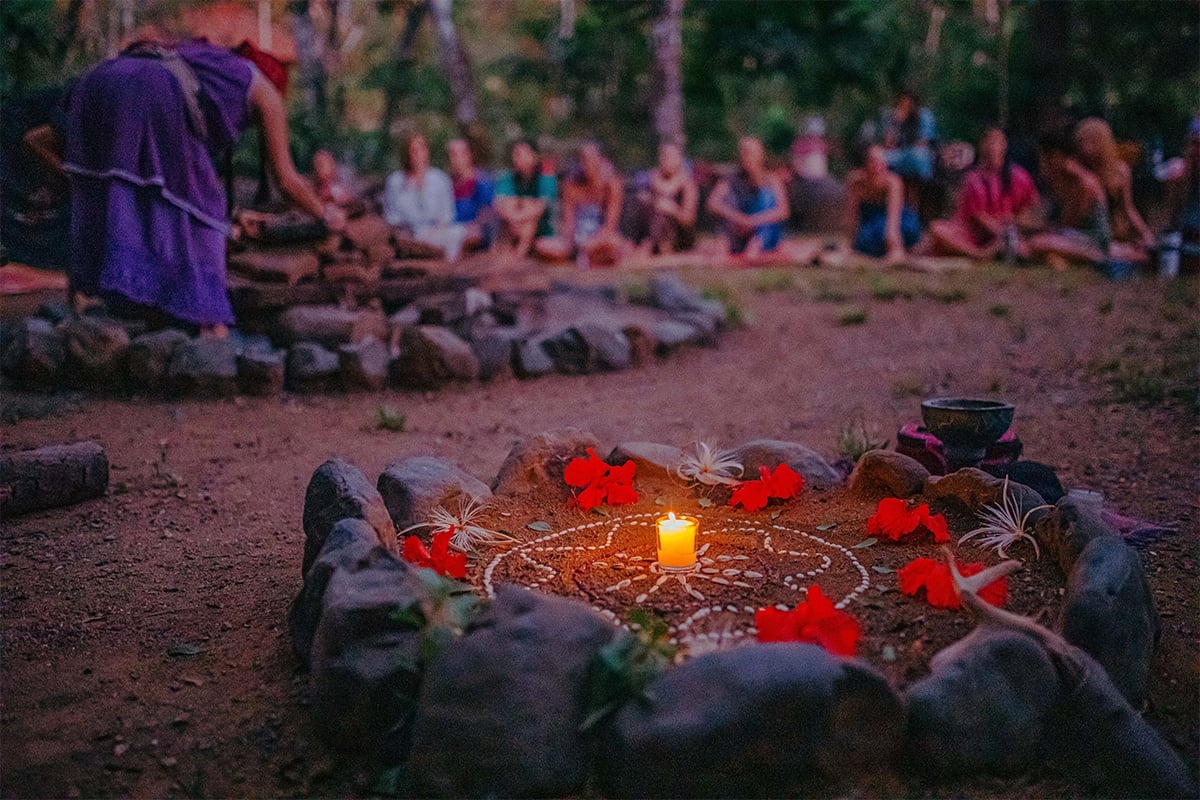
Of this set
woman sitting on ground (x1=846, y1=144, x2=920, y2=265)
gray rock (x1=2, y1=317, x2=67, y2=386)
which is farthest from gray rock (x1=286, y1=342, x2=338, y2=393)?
woman sitting on ground (x1=846, y1=144, x2=920, y2=265)

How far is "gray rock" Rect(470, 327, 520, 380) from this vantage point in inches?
241

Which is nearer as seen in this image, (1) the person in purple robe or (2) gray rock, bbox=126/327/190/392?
(1) the person in purple robe

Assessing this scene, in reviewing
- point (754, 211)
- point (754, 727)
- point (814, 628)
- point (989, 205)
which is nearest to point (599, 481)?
point (814, 628)

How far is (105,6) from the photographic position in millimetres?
9477

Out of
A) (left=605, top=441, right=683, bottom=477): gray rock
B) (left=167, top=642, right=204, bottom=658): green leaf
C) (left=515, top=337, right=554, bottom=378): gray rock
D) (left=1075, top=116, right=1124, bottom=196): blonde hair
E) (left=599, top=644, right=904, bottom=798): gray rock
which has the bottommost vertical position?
(left=167, top=642, right=204, bottom=658): green leaf

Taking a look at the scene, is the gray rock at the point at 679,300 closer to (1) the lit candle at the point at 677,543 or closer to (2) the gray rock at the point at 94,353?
(2) the gray rock at the point at 94,353

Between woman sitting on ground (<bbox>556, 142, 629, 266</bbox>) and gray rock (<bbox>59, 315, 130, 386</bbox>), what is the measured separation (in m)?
5.88

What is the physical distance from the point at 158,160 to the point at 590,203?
21.0 ft

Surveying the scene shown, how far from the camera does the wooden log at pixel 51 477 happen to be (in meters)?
3.78

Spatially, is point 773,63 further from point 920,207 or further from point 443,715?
point 443,715

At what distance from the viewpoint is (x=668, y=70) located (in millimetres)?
12430

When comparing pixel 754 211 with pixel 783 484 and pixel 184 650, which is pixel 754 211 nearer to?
pixel 783 484

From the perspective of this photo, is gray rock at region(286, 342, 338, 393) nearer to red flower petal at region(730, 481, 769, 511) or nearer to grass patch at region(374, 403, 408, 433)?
grass patch at region(374, 403, 408, 433)

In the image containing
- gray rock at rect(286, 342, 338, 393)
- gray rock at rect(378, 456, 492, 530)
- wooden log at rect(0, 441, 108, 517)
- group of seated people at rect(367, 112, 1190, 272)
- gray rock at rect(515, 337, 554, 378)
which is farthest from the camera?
group of seated people at rect(367, 112, 1190, 272)
